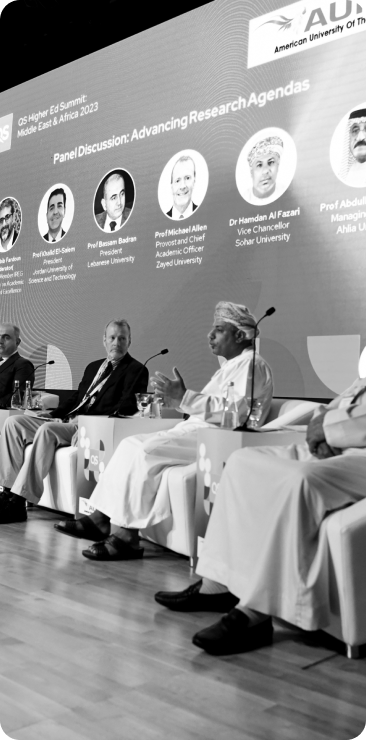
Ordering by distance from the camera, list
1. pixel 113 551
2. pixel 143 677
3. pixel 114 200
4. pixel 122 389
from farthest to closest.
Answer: pixel 114 200, pixel 122 389, pixel 113 551, pixel 143 677

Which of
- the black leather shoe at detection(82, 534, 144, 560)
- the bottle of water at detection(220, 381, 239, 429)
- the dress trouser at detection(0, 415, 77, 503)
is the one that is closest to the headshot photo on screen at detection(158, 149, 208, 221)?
the dress trouser at detection(0, 415, 77, 503)

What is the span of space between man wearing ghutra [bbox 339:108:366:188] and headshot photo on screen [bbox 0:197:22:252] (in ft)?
11.5

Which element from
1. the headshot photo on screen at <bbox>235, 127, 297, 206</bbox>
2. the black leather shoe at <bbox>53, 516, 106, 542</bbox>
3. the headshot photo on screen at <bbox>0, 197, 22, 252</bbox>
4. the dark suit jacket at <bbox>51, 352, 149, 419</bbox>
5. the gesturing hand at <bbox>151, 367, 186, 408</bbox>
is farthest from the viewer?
the headshot photo on screen at <bbox>0, 197, 22, 252</bbox>

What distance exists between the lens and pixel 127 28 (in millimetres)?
5488

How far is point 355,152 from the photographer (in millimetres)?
3822

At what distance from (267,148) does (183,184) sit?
79cm

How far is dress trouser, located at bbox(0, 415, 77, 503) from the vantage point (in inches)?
168

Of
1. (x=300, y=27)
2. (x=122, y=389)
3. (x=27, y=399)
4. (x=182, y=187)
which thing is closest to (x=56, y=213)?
(x=182, y=187)

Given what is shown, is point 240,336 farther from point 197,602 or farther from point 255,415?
point 197,602

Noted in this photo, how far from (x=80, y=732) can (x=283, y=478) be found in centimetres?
88

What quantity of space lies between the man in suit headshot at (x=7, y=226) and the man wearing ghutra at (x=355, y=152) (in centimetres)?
355

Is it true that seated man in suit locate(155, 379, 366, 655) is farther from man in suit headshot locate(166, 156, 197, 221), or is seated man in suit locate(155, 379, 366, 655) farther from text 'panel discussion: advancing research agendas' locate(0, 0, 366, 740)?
man in suit headshot locate(166, 156, 197, 221)

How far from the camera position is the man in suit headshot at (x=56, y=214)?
5973mm

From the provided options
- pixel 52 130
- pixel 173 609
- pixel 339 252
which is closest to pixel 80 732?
pixel 173 609
